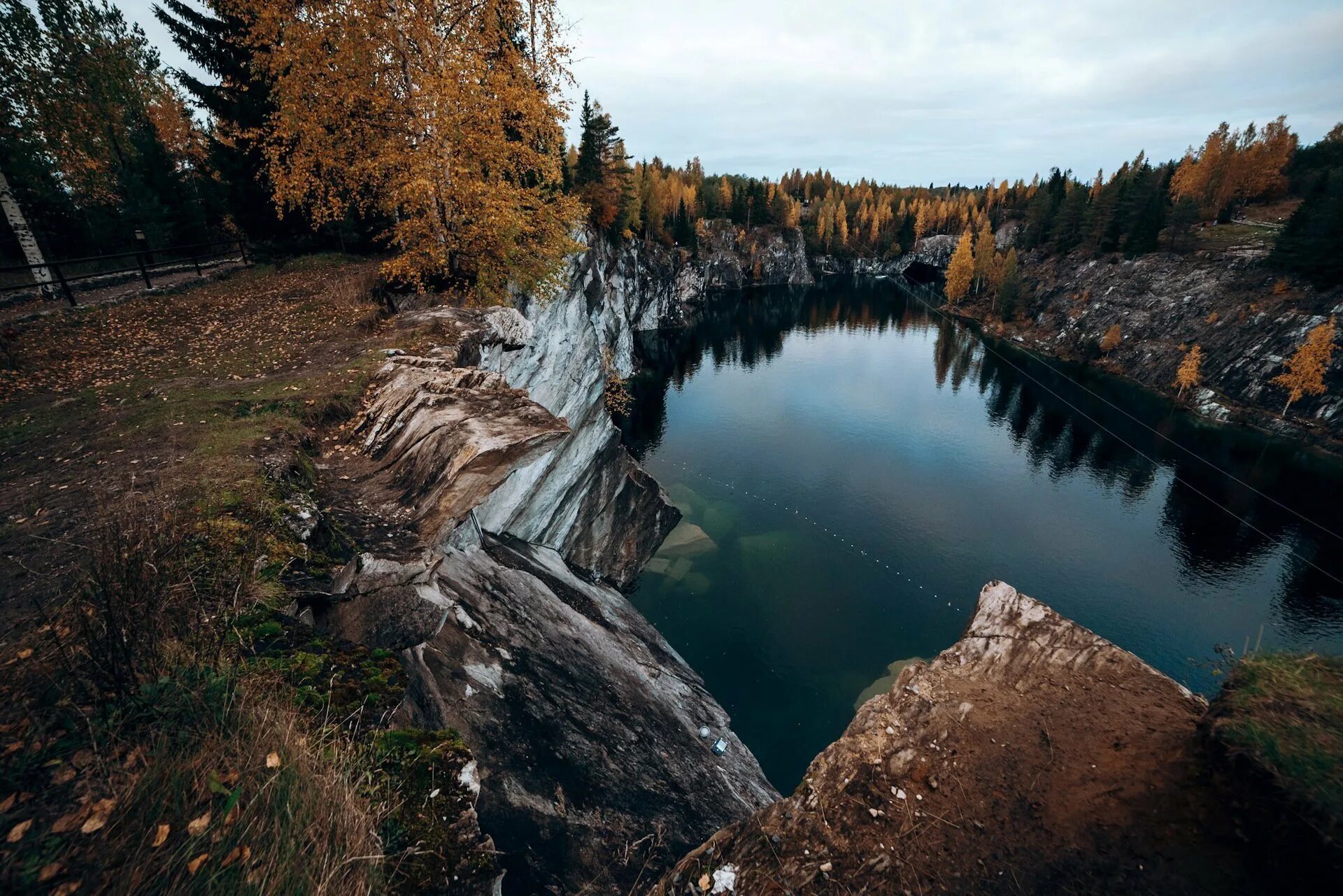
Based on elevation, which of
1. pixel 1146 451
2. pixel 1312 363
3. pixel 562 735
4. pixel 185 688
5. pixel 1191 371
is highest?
pixel 185 688

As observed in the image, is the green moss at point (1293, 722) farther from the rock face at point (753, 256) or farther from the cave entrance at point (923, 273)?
the cave entrance at point (923, 273)

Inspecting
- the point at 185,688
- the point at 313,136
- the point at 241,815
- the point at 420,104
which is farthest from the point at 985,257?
the point at 241,815

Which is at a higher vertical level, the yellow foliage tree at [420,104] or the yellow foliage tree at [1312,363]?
the yellow foliage tree at [420,104]

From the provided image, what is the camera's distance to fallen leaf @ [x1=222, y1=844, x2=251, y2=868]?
3.19m

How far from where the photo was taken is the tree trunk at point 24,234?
16516 mm

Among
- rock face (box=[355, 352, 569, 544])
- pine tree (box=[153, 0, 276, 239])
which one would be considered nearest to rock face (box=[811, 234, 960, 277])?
pine tree (box=[153, 0, 276, 239])

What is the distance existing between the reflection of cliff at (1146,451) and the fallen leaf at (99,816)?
41.4 m

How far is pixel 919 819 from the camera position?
646 centimetres

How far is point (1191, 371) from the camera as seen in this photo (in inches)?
2206

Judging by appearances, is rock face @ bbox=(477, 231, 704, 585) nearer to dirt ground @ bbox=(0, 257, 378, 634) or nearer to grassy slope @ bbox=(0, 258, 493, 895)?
dirt ground @ bbox=(0, 257, 378, 634)

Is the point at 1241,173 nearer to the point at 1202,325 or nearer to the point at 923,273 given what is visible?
the point at 1202,325

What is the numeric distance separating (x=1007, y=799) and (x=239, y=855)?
8090 millimetres

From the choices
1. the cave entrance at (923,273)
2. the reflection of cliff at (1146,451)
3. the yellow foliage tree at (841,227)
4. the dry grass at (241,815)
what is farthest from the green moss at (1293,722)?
the yellow foliage tree at (841,227)

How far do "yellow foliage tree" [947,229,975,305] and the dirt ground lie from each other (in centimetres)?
11594
